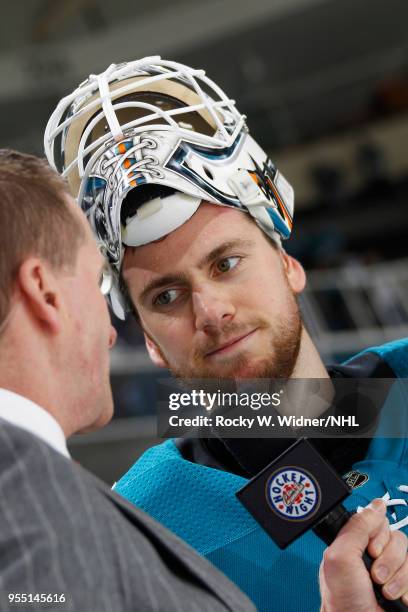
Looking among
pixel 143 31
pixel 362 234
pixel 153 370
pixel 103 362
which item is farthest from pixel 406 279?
pixel 143 31

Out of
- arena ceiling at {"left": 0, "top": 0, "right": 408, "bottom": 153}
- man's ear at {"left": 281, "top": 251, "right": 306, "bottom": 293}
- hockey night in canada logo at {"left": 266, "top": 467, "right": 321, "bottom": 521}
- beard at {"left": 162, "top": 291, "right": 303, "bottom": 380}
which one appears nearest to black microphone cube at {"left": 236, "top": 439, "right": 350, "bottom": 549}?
hockey night in canada logo at {"left": 266, "top": 467, "right": 321, "bottom": 521}

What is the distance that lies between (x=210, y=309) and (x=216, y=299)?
28 millimetres

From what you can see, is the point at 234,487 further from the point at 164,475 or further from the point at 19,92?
the point at 19,92

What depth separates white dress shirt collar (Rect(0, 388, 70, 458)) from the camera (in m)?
0.98

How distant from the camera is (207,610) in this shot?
952 millimetres

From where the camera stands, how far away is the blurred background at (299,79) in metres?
10.3

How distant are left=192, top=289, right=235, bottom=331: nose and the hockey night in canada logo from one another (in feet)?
1.70

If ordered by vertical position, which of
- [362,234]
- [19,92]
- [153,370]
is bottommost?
[362,234]

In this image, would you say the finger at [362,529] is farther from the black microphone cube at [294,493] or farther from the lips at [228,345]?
the lips at [228,345]

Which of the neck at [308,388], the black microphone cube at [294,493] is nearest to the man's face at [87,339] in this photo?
the black microphone cube at [294,493]

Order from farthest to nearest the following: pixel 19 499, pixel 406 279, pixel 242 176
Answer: pixel 406 279
pixel 242 176
pixel 19 499

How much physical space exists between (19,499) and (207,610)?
0.25 metres

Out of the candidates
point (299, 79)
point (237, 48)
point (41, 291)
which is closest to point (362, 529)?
point (41, 291)

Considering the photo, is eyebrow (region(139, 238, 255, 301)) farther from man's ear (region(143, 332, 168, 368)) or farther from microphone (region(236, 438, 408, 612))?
microphone (region(236, 438, 408, 612))
